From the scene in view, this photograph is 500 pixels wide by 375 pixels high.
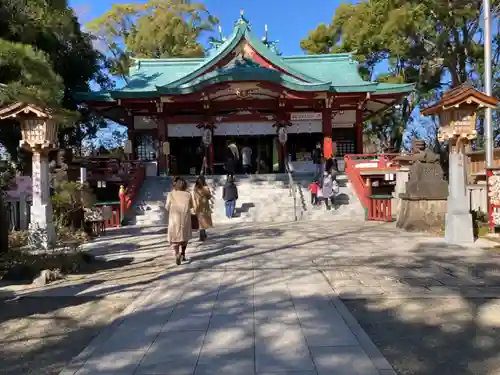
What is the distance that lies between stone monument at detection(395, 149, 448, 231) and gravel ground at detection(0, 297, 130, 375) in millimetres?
7779

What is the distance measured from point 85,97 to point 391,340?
1835cm

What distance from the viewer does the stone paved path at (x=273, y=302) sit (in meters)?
3.44

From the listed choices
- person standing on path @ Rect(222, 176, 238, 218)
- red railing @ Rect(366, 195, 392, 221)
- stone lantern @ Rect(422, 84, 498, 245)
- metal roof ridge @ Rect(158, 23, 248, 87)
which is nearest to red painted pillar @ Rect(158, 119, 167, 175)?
metal roof ridge @ Rect(158, 23, 248, 87)

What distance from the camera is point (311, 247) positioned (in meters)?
8.84

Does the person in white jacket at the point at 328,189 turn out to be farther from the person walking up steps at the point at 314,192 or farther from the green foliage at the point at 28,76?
the green foliage at the point at 28,76

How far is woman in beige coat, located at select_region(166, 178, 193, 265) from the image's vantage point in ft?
23.7

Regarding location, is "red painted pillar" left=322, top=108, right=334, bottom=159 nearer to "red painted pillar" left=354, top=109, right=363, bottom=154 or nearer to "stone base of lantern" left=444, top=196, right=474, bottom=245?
"red painted pillar" left=354, top=109, right=363, bottom=154

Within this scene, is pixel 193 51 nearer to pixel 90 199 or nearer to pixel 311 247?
pixel 90 199

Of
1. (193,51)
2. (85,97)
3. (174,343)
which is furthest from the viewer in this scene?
(193,51)

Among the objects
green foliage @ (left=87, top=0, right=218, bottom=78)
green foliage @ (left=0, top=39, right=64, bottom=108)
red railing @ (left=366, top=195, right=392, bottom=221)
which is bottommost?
red railing @ (left=366, top=195, right=392, bottom=221)

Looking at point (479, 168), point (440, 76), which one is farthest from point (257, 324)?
point (440, 76)

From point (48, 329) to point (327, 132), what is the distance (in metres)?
18.2

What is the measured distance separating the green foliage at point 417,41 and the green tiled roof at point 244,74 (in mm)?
1922

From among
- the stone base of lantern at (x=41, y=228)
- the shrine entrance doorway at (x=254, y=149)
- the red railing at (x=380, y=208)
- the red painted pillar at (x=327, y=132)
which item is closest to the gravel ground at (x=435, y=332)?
the stone base of lantern at (x=41, y=228)
